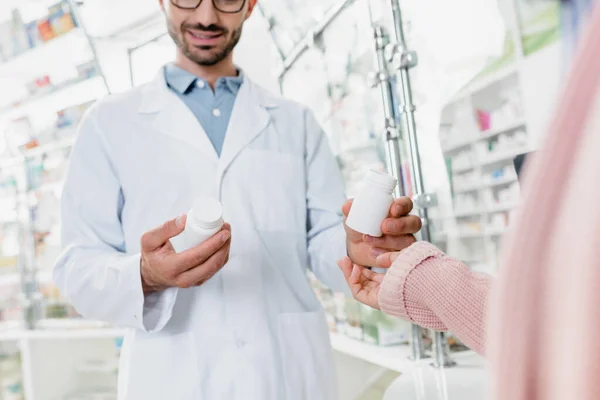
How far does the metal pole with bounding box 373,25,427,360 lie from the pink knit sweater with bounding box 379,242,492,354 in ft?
2.91

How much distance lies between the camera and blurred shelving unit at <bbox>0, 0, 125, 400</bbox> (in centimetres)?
321

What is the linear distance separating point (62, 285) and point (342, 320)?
4.47 feet

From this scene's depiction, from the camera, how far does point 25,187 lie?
3514 millimetres

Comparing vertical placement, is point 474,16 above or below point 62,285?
above

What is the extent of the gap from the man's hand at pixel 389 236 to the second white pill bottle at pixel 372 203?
0.01m

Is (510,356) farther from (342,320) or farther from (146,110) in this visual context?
(342,320)

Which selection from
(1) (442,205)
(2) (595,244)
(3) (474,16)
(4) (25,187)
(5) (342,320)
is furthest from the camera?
(4) (25,187)

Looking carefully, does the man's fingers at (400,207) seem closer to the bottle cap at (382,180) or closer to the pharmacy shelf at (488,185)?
the bottle cap at (382,180)

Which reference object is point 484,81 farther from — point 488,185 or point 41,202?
point 41,202

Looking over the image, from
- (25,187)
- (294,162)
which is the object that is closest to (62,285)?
(294,162)

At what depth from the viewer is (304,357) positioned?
130 centimetres

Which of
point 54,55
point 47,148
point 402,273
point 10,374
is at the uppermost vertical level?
point 54,55

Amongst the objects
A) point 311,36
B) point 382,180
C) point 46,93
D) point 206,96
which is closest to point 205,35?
point 206,96

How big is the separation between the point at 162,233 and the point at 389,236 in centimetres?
39
